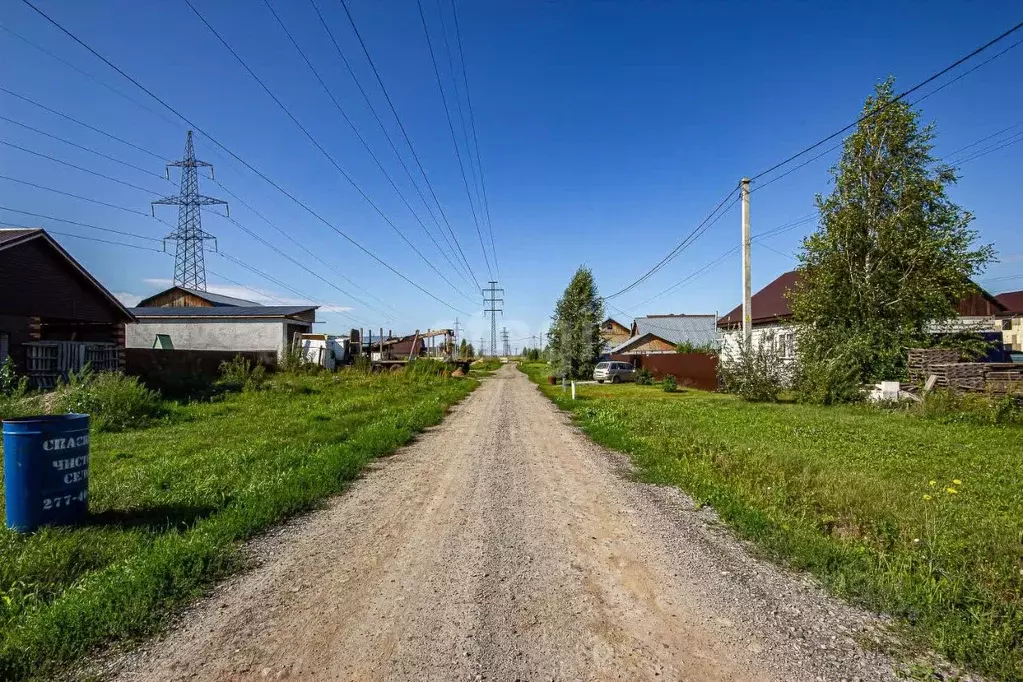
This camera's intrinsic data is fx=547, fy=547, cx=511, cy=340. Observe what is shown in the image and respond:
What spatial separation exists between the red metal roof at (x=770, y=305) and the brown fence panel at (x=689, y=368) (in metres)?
3.59

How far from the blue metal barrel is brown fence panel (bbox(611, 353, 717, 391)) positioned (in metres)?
26.8

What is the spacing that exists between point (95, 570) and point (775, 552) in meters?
5.97

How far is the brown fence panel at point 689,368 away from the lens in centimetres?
Answer: 2917

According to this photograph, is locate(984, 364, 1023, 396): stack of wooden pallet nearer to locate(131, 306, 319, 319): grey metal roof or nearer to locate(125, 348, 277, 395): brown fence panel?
locate(125, 348, 277, 395): brown fence panel

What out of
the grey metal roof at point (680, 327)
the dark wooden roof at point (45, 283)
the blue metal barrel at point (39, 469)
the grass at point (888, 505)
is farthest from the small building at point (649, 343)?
the blue metal barrel at point (39, 469)

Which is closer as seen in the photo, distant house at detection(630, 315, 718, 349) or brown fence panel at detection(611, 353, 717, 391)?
brown fence panel at detection(611, 353, 717, 391)

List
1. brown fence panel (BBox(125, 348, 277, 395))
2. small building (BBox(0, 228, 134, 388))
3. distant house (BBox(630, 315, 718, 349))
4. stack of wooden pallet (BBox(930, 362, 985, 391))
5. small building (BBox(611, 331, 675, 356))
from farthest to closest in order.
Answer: distant house (BBox(630, 315, 718, 349))
small building (BBox(611, 331, 675, 356))
brown fence panel (BBox(125, 348, 277, 395))
small building (BBox(0, 228, 134, 388))
stack of wooden pallet (BBox(930, 362, 985, 391))

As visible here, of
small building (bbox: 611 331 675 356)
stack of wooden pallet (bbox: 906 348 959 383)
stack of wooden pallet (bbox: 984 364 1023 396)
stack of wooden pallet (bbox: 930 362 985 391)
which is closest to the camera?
stack of wooden pallet (bbox: 984 364 1023 396)

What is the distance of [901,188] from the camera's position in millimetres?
20641

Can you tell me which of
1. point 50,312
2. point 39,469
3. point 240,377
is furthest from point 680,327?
point 39,469

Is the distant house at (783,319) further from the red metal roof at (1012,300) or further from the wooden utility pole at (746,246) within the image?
the red metal roof at (1012,300)

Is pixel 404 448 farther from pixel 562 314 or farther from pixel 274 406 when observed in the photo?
pixel 562 314

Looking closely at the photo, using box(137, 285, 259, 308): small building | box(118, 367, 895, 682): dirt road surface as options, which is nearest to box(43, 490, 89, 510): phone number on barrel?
box(118, 367, 895, 682): dirt road surface

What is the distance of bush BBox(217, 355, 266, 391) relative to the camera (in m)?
21.2
